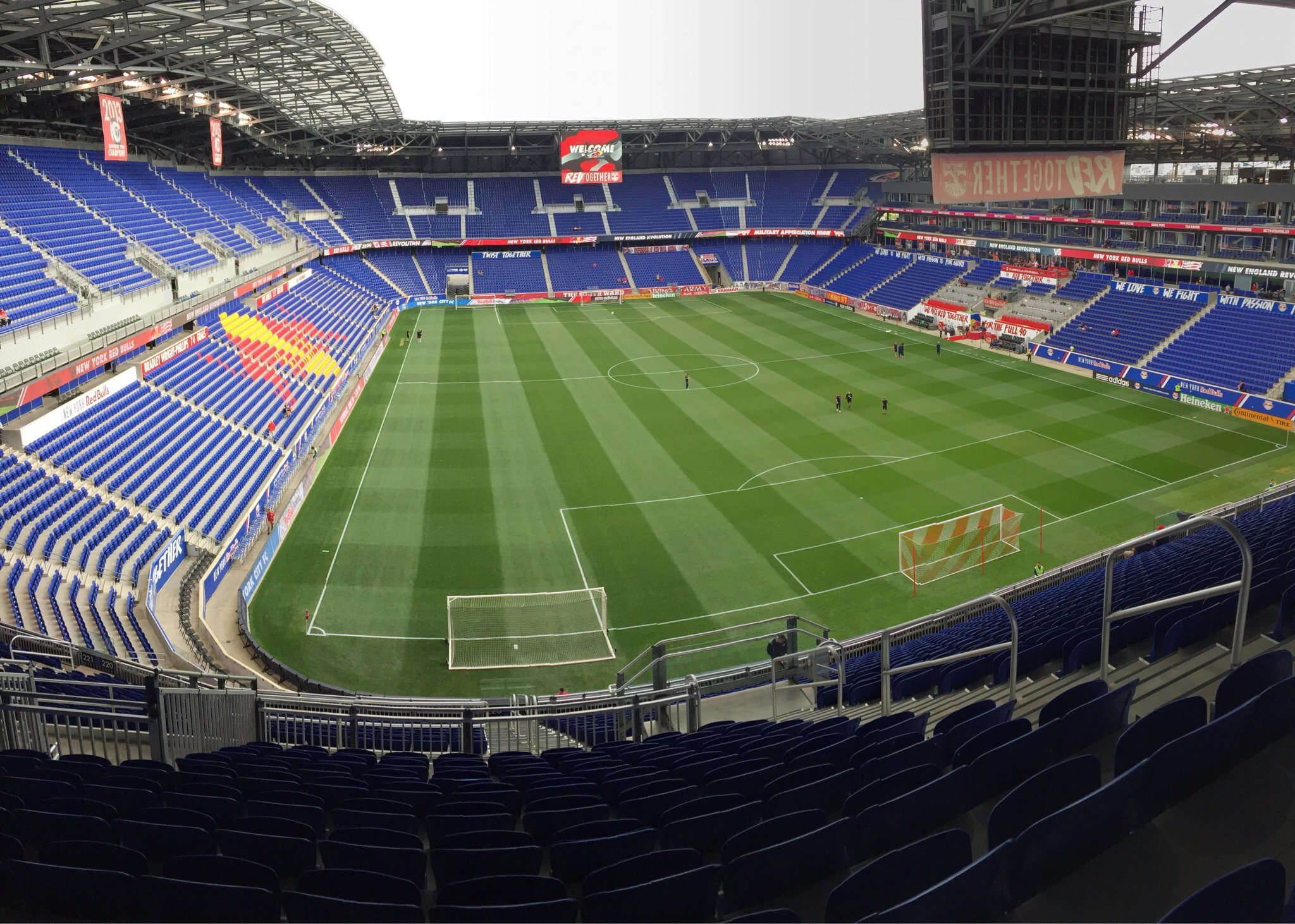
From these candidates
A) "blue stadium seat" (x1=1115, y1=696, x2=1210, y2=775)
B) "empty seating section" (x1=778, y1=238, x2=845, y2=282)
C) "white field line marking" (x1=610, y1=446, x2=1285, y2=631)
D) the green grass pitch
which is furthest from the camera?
"empty seating section" (x1=778, y1=238, x2=845, y2=282)

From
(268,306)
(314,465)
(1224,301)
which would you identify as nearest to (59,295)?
(314,465)

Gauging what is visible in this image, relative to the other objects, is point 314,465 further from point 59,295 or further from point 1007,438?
point 1007,438

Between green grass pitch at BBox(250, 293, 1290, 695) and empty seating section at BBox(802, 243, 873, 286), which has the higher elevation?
empty seating section at BBox(802, 243, 873, 286)

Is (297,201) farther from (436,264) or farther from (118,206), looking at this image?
(118,206)

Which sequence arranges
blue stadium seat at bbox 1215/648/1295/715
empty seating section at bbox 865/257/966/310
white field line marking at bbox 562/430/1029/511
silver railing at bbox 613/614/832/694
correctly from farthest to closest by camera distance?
empty seating section at bbox 865/257/966/310
white field line marking at bbox 562/430/1029/511
silver railing at bbox 613/614/832/694
blue stadium seat at bbox 1215/648/1295/715

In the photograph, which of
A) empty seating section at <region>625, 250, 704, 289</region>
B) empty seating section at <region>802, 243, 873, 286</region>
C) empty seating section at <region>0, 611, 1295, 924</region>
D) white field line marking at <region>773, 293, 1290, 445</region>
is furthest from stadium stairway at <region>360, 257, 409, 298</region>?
empty seating section at <region>0, 611, 1295, 924</region>

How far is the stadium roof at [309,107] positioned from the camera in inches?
1282

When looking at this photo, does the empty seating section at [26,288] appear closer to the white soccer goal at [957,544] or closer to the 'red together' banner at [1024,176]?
the 'red together' banner at [1024,176]

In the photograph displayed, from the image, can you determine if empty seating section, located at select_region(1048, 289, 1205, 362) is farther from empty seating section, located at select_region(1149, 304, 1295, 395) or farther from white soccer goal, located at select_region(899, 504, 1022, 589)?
white soccer goal, located at select_region(899, 504, 1022, 589)

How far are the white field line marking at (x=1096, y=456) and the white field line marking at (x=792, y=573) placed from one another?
14.8m

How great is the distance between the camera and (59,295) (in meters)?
32.2

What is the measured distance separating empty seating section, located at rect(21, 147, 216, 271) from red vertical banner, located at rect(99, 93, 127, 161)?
913 cm

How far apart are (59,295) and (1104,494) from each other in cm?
3639

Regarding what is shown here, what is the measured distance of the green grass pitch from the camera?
24719 mm
